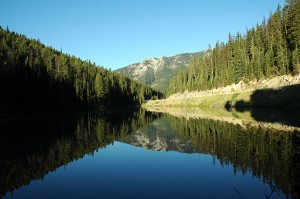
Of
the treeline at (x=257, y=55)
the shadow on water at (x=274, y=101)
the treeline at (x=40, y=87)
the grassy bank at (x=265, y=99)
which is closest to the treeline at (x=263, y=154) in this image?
the shadow on water at (x=274, y=101)

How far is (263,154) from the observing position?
21.1 m

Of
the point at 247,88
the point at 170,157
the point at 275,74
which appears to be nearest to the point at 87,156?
the point at 170,157

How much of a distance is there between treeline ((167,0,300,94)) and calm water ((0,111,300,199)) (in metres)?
58.1

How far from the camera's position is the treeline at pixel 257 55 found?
82444mm

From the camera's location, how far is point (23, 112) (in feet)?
286

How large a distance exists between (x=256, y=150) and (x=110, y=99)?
139 m

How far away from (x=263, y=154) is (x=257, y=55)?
88887mm

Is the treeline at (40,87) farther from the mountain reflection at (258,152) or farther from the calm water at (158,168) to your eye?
the mountain reflection at (258,152)

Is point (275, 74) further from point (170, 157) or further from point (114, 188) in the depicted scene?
point (114, 188)

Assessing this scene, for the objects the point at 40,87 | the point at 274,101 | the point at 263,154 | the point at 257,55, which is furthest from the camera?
the point at 257,55

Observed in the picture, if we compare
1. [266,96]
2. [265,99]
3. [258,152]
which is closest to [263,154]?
[258,152]

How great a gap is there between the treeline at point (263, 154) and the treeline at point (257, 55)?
177ft

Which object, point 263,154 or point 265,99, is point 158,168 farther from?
point 265,99

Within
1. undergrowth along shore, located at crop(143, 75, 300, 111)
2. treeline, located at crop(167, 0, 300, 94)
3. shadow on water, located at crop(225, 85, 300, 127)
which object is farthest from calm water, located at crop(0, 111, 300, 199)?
treeline, located at crop(167, 0, 300, 94)
